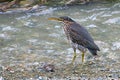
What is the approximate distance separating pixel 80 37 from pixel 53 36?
223cm

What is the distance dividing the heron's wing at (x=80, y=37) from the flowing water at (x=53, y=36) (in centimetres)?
47

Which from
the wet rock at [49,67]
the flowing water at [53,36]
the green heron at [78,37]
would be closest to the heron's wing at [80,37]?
the green heron at [78,37]

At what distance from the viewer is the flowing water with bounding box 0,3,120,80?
869 centimetres

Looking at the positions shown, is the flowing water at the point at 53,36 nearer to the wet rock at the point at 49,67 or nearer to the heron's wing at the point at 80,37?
the wet rock at the point at 49,67

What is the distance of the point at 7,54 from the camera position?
29.9 ft

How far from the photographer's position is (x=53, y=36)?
10312 millimetres

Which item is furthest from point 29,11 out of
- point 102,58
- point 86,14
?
point 102,58

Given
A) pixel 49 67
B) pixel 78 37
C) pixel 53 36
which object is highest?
pixel 78 37

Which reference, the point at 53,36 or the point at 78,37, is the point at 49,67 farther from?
the point at 53,36

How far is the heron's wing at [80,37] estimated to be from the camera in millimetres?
8031

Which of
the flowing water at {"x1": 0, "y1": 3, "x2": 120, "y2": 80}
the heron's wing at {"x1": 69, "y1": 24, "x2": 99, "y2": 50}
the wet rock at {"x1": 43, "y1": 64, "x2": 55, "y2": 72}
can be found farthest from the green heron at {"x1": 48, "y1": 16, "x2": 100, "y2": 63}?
the wet rock at {"x1": 43, "y1": 64, "x2": 55, "y2": 72}

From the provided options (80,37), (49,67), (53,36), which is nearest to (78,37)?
(80,37)

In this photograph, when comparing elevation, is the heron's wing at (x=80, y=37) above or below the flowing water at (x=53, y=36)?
above

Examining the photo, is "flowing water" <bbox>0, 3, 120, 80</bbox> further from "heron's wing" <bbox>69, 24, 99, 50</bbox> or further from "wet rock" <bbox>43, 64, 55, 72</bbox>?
"heron's wing" <bbox>69, 24, 99, 50</bbox>
